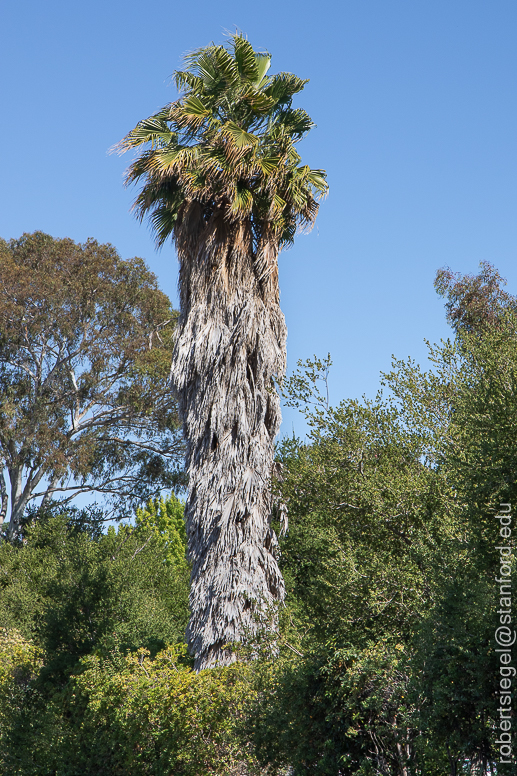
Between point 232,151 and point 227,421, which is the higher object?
point 232,151

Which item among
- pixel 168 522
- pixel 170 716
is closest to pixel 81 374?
pixel 168 522

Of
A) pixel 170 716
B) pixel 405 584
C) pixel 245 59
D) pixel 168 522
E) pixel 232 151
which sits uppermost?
pixel 245 59

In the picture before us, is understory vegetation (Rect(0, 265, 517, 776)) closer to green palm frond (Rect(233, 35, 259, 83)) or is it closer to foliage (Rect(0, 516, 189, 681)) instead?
foliage (Rect(0, 516, 189, 681))

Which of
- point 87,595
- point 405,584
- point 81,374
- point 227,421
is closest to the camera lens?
point 405,584

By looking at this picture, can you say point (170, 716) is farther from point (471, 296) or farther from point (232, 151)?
point (471, 296)

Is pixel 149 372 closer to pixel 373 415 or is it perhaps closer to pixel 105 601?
pixel 105 601

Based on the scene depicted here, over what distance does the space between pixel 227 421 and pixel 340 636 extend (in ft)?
16.6

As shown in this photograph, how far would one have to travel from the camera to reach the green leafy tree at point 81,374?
22625 mm

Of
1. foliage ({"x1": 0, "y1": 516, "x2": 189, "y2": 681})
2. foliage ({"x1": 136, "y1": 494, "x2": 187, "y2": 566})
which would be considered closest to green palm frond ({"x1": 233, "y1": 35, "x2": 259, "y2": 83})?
foliage ({"x1": 0, "y1": 516, "x2": 189, "y2": 681})

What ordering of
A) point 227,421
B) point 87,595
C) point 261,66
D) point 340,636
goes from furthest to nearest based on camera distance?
point 261,66 < point 87,595 < point 227,421 < point 340,636

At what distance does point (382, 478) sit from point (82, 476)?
15.4 metres

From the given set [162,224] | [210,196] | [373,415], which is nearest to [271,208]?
[210,196]

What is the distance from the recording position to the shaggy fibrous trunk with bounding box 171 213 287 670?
11.2 meters

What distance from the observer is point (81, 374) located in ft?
77.4
